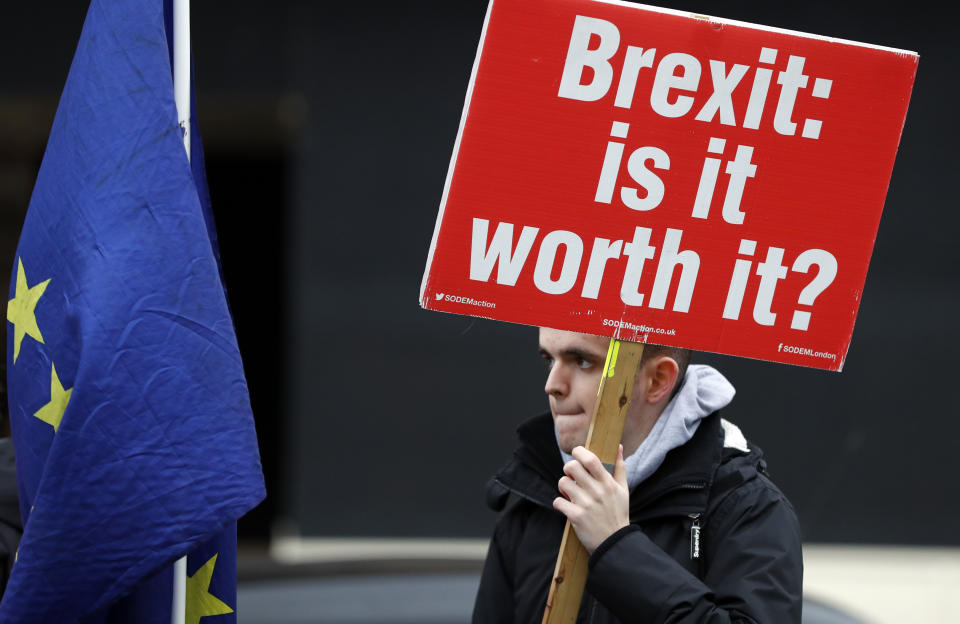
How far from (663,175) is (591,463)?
567 mm

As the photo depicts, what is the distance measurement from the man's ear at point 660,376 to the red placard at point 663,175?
0.34ft

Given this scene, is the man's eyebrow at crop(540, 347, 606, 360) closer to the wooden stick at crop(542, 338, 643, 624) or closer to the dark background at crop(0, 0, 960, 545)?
the wooden stick at crop(542, 338, 643, 624)

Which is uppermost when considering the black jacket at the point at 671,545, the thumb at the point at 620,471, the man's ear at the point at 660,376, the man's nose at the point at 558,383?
the man's ear at the point at 660,376

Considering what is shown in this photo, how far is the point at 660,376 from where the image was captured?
256 cm

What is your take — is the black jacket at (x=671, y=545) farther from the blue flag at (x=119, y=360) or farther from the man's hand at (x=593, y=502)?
the blue flag at (x=119, y=360)

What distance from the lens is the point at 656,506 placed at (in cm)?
249

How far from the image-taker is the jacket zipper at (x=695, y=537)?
7.89 feet

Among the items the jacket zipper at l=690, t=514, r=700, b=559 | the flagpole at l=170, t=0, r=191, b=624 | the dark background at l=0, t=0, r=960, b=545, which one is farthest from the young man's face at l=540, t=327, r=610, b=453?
the dark background at l=0, t=0, r=960, b=545

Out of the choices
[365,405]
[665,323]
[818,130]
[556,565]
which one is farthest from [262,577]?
[365,405]

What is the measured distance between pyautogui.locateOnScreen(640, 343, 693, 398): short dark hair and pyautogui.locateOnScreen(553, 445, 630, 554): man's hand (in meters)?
0.27

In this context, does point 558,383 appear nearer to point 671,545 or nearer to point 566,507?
point 566,507

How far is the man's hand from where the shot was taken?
236cm

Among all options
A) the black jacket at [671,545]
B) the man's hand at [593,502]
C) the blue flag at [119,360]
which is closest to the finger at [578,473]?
the man's hand at [593,502]

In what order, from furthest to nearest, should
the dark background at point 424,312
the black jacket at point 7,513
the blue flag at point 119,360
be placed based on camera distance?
1. the dark background at point 424,312
2. the black jacket at point 7,513
3. the blue flag at point 119,360
